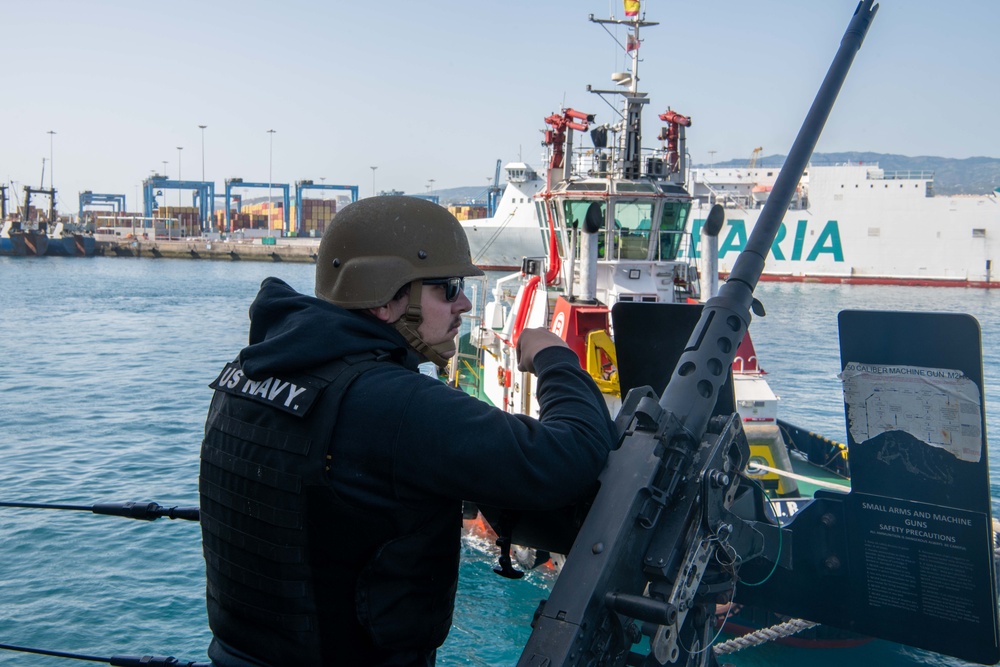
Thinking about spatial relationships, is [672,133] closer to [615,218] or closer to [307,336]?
[615,218]

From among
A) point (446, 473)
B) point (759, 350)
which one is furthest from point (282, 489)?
point (759, 350)

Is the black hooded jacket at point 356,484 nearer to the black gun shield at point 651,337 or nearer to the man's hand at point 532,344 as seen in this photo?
the man's hand at point 532,344

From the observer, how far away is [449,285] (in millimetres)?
2248

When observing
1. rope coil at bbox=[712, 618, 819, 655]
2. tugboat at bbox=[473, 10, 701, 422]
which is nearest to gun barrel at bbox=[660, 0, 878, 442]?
rope coil at bbox=[712, 618, 819, 655]

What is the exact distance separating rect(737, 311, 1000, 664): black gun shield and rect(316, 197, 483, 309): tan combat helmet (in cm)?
163

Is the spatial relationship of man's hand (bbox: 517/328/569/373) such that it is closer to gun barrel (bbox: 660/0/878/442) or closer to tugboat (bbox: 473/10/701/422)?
gun barrel (bbox: 660/0/878/442)

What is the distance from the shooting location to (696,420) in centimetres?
252

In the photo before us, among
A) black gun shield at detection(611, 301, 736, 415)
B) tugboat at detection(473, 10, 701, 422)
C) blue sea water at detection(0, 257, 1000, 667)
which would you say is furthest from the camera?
tugboat at detection(473, 10, 701, 422)

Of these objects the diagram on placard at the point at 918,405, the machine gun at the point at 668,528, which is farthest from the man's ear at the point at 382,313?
the diagram on placard at the point at 918,405

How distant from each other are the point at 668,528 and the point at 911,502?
1.33 m

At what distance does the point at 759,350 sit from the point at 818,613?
102ft

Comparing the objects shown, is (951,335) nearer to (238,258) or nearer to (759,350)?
(759,350)

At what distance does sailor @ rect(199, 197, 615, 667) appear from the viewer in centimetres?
187

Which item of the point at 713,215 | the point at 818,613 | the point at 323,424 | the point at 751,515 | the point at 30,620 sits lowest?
the point at 30,620
